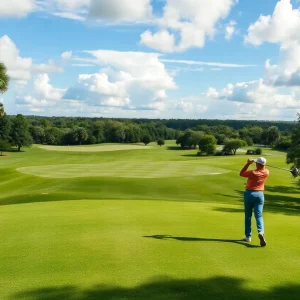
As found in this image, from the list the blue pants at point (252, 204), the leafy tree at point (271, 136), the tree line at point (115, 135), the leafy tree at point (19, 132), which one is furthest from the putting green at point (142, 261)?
the leafy tree at point (271, 136)

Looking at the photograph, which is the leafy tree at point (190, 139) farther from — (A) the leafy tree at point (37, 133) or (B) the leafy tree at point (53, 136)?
(A) the leafy tree at point (37, 133)

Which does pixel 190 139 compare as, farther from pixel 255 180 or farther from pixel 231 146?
pixel 255 180

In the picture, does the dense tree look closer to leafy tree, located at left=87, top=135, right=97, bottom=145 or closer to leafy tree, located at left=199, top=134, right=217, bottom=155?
leafy tree, located at left=87, top=135, right=97, bottom=145

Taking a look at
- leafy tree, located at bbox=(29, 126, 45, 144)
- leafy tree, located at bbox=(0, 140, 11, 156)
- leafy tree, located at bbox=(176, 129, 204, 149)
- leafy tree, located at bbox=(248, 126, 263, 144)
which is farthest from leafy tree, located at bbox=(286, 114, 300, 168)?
leafy tree, located at bbox=(248, 126, 263, 144)

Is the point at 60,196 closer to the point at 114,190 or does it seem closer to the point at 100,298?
the point at 114,190

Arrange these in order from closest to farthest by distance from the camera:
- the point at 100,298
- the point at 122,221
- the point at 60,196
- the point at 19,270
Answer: the point at 100,298 → the point at 19,270 → the point at 122,221 → the point at 60,196

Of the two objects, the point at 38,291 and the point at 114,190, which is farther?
the point at 114,190

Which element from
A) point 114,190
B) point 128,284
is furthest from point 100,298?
point 114,190

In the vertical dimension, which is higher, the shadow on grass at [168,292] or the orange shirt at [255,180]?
the orange shirt at [255,180]

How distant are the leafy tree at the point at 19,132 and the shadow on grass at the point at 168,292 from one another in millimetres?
104599

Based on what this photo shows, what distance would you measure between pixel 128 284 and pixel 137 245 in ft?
7.72

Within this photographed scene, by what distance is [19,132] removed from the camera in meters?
105

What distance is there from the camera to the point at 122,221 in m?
11.8

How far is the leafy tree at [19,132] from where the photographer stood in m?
105
